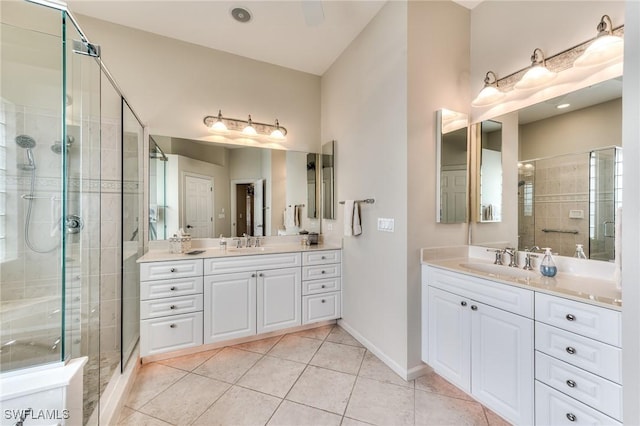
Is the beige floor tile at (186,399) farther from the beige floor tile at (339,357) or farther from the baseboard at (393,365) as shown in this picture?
the baseboard at (393,365)

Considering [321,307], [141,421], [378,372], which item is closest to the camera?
[141,421]

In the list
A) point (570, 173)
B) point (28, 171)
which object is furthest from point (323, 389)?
point (28, 171)

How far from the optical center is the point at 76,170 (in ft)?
5.03

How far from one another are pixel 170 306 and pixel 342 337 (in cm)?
167

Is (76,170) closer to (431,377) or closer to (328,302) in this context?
(328,302)

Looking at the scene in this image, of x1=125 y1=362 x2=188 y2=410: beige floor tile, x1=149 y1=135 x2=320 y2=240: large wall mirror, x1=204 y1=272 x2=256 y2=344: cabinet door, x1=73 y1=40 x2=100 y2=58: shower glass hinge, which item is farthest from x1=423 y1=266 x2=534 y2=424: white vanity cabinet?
x1=73 y1=40 x2=100 y2=58: shower glass hinge

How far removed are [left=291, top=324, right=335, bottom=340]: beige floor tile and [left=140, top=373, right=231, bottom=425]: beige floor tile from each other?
947 mm

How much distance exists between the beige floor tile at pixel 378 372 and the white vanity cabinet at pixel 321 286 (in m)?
0.66

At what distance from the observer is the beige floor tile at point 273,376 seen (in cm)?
186

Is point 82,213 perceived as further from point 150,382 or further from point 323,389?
point 323,389

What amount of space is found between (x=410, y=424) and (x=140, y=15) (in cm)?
389

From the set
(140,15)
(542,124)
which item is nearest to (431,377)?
(542,124)

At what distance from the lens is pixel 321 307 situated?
2754mm

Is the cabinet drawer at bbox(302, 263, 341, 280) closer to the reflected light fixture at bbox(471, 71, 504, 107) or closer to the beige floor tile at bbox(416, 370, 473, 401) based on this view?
the beige floor tile at bbox(416, 370, 473, 401)
